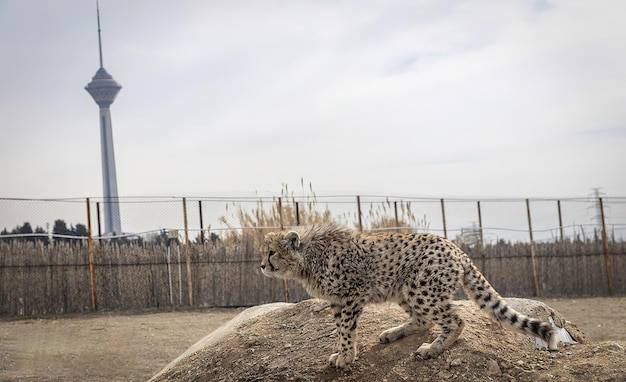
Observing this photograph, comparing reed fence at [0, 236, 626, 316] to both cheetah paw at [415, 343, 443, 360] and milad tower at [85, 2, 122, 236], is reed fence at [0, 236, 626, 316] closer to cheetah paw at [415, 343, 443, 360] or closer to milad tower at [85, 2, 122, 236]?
cheetah paw at [415, 343, 443, 360]

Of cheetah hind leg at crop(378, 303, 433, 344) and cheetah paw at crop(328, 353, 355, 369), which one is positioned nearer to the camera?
cheetah paw at crop(328, 353, 355, 369)

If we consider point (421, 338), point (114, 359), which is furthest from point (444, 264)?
point (114, 359)

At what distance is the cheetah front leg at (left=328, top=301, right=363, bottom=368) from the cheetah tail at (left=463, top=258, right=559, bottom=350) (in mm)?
712

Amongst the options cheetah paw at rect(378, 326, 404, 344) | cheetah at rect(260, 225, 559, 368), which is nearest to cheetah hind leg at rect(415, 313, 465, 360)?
cheetah at rect(260, 225, 559, 368)

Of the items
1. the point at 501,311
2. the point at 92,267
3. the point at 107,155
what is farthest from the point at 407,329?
the point at 107,155

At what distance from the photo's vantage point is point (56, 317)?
1302 cm

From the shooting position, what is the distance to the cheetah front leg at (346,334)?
17.2 ft

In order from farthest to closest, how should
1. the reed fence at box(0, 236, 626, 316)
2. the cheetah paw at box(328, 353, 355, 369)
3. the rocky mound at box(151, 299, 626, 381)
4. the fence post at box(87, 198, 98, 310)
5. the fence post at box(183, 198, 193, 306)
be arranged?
the fence post at box(183, 198, 193, 306) → the fence post at box(87, 198, 98, 310) → the reed fence at box(0, 236, 626, 316) → the cheetah paw at box(328, 353, 355, 369) → the rocky mound at box(151, 299, 626, 381)

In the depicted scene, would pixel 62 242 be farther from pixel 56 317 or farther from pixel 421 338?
pixel 421 338

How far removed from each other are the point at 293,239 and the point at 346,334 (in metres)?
0.82

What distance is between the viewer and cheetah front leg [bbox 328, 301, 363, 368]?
17.2ft

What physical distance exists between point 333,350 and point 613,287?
46.3ft

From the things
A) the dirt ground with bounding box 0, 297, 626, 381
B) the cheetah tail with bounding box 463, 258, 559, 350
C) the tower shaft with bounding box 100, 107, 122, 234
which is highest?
the tower shaft with bounding box 100, 107, 122, 234

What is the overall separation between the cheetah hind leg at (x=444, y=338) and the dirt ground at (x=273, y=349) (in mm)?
52
